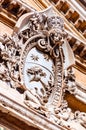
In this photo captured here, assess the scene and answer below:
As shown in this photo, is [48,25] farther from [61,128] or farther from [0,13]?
[61,128]

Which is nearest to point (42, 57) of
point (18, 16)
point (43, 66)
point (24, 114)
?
point (43, 66)

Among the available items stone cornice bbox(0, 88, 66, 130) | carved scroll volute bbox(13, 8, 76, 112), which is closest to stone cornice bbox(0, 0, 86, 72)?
carved scroll volute bbox(13, 8, 76, 112)

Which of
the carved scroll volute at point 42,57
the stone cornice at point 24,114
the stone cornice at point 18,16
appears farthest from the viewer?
the stone cornice at point 18,16

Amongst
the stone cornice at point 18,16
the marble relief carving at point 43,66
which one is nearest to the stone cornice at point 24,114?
the marble relief carving at point 43,66

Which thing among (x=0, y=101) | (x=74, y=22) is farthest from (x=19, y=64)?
(x=74, y=22)

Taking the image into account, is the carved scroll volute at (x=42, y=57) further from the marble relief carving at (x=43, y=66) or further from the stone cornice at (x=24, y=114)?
the stone cornice at (x=24, y=114)

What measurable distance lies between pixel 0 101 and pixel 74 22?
10.1ft

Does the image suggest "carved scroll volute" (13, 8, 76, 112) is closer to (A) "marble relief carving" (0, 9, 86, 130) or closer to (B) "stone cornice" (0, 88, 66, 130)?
(A) "marble relief carving" (0, 9, 86, 130)

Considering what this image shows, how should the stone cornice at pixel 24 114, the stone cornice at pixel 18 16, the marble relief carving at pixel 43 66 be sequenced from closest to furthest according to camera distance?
the stone cornice at pixel 24 114 → the marble relief carving at pixel 43 66 → the stone cornice at pixel 18 16

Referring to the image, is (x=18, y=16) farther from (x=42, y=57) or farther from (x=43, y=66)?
(x=43, y=66)

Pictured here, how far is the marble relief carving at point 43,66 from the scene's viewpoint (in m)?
6.39

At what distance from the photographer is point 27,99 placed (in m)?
6.32

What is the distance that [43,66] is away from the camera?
6.84m

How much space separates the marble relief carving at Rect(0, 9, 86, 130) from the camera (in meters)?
6.39
